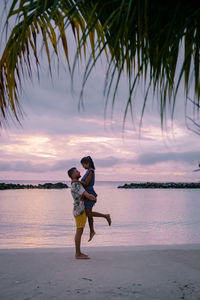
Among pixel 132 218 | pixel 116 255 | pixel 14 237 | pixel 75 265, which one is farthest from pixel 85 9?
pixel 132 218

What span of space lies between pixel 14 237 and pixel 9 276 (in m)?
7.18

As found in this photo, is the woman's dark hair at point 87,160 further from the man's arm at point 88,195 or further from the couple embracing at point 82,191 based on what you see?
the man's arm at point 88,195

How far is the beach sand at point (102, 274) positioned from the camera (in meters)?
3.84

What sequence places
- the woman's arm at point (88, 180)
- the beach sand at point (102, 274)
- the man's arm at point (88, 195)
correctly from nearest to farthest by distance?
the beach sand at point (102, 274)
the man's arm at point (88, 195)
the woman's arm at point (88, 180)

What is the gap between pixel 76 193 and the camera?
522 cm

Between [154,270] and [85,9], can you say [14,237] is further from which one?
[85,9]

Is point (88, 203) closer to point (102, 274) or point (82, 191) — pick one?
point (82, 191)

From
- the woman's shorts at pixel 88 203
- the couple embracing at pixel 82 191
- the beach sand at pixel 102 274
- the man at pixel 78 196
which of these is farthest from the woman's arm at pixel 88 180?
the beach sand at pixel 102 274

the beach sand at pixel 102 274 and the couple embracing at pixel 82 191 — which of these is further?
the couple embracing at pixel 82 191

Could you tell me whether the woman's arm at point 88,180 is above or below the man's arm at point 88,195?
above

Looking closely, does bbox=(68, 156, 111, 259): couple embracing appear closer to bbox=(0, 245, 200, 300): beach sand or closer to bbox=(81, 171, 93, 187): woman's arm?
bbox=(81, 171, 93, 187): woman's arm

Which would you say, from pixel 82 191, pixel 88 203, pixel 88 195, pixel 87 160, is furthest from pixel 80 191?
pixel 87 160

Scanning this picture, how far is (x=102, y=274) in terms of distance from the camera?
4.60 metres

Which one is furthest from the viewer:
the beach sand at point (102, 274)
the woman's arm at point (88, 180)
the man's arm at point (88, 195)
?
the woman's arm at point (88, 180)
